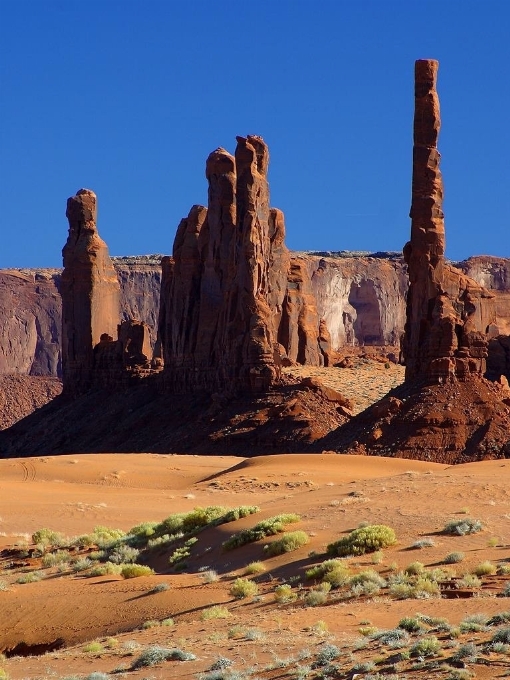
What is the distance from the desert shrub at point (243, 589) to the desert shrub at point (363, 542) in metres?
1.44

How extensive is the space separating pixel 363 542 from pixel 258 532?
8.71 ft

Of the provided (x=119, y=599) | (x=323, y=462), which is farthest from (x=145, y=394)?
(x=119, y=599)

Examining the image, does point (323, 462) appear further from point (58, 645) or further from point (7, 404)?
point (7, 404)

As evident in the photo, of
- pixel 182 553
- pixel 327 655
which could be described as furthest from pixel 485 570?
pixel 182 553

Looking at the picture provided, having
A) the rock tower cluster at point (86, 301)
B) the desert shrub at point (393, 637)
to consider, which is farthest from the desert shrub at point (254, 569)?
the rock tower cluster at point (86, 301)

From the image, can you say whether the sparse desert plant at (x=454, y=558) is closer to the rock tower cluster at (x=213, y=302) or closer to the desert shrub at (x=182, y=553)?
the desert shrub at (x=182, y=553)

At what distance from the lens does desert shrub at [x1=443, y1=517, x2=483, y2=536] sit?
779 inches

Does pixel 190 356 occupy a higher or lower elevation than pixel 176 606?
higher

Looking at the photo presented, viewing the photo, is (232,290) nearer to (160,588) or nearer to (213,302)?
(213,302)

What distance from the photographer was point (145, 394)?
2842 inches

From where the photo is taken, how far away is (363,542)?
1939 centimetres

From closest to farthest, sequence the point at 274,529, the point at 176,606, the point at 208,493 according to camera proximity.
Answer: the point at 176,606
the point at 274,529
the point at 208,493

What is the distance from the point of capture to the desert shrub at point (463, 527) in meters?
19.8

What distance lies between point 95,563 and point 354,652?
1115 cm
